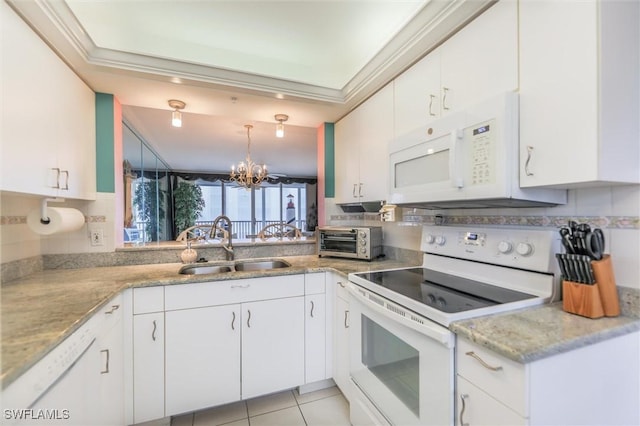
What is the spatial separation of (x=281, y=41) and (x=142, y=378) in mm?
→ 2234

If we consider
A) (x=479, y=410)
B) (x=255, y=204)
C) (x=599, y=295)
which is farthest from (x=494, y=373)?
(x=255, y=204)

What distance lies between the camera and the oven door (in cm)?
100

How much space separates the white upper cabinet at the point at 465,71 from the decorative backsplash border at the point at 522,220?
1.96 feet

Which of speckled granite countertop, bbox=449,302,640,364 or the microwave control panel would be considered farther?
the microwave control panel

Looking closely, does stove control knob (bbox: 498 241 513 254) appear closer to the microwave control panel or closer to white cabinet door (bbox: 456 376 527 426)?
the microwave control panel

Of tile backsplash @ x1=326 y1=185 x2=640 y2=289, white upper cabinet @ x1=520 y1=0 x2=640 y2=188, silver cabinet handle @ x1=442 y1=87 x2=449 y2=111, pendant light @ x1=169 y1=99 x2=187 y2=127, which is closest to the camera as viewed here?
white upper cabinet @ x1=520 y1=0 x2=640 y2=188

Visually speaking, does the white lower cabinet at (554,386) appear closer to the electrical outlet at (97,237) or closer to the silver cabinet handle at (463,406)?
the silver cabinet handle at (463,406)

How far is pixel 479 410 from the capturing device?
0.89m

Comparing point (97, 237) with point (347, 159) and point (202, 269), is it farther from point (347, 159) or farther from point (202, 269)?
point (347, 159)

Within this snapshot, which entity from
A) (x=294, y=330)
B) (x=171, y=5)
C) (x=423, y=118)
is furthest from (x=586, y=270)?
(x=171, y=5)

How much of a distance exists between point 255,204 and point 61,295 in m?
6.60

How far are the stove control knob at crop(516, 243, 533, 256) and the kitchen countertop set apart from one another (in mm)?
226

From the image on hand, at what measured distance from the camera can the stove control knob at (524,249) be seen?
48.4 inches

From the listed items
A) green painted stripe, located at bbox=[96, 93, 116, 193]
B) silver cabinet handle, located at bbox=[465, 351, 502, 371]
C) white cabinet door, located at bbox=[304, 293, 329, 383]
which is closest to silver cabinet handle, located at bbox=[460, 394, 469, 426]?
silver cabinet handle, located at bbox=[465, 351, 502, 371]
